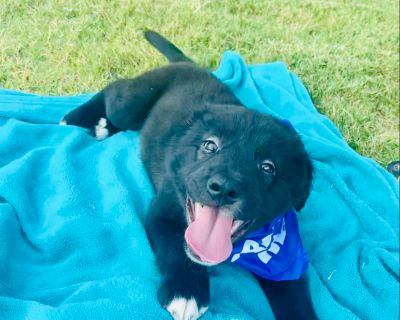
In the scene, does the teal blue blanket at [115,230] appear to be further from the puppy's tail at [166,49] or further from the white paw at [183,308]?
the puppy's tail at [166,49]

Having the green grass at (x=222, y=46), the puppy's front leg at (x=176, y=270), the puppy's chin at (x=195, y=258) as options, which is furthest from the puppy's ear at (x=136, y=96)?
the puppy's chin at (x=195, y=258)

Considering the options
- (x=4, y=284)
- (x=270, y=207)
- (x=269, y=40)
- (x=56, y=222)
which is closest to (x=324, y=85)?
(x=269, y=40)

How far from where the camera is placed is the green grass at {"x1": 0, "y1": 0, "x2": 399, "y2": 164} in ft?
11.7

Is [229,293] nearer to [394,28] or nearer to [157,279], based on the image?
[157,279]

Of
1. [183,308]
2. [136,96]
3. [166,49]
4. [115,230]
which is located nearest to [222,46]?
[166,49]

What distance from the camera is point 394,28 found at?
4730 mm

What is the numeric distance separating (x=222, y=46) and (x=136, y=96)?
4.31 ft

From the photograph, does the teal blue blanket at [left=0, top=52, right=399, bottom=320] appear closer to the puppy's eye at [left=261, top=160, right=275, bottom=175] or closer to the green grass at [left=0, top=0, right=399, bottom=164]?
the green grass at [left=0, top=0, right=399, bottom=164]

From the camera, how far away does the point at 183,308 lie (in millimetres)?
1986

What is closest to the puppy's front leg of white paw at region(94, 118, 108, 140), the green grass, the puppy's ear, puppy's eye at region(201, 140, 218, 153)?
puppy's eye at region(201, 140, 218, 153)

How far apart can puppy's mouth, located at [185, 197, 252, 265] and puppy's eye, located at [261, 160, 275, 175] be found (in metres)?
0.23

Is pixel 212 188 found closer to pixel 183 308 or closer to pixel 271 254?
pixel 183 308

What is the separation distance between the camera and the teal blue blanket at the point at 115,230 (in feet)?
6.98

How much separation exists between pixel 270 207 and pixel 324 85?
1.97 m
